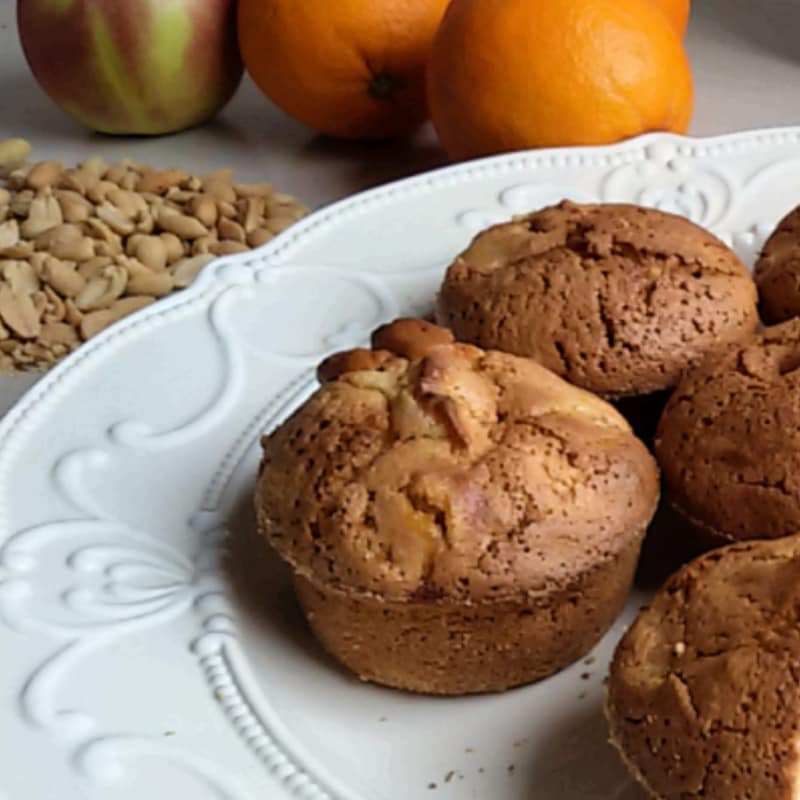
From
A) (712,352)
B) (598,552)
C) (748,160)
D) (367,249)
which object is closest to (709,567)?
(598,552)

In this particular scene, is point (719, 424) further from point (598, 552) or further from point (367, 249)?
point (367, 249)

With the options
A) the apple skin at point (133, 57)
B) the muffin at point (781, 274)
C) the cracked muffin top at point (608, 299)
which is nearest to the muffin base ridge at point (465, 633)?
the cracked muffin top at point (608, 299)

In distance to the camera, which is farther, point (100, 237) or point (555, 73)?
point (100, 237)

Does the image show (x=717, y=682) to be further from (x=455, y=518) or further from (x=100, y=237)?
(x=100, y=237)

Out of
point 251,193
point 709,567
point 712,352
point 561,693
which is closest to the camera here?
point 709,567

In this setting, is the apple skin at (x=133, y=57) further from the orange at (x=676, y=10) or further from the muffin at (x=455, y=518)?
the muffin at (x=455, y=518)

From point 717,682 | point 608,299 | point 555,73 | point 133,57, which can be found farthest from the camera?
point 133,57

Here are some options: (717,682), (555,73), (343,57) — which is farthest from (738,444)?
(343,57)
